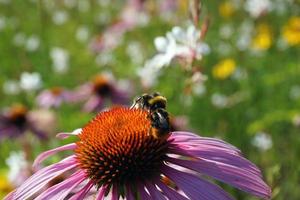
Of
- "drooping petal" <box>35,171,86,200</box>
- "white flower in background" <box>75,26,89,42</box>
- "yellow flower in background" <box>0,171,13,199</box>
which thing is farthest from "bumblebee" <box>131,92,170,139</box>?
"white flower in background" <box>75,26,89,42</box>

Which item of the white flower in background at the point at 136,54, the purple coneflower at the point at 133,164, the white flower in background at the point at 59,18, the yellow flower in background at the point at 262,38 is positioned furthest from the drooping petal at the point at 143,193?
the white flower in background at the point at 59,18

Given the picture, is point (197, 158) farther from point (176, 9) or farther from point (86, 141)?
point (176, 9)

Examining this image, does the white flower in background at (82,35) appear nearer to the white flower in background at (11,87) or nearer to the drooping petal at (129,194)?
the white flower in background at (11,87)

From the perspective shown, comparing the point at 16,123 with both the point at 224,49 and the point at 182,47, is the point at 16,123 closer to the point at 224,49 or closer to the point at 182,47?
the point at 182,47

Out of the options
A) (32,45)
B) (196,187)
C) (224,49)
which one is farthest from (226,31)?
(196,187)

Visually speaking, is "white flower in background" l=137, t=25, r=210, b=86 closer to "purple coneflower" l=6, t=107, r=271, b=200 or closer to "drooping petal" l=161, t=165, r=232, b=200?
"purple coneflower" l=6, t=107, r=271, b=200
